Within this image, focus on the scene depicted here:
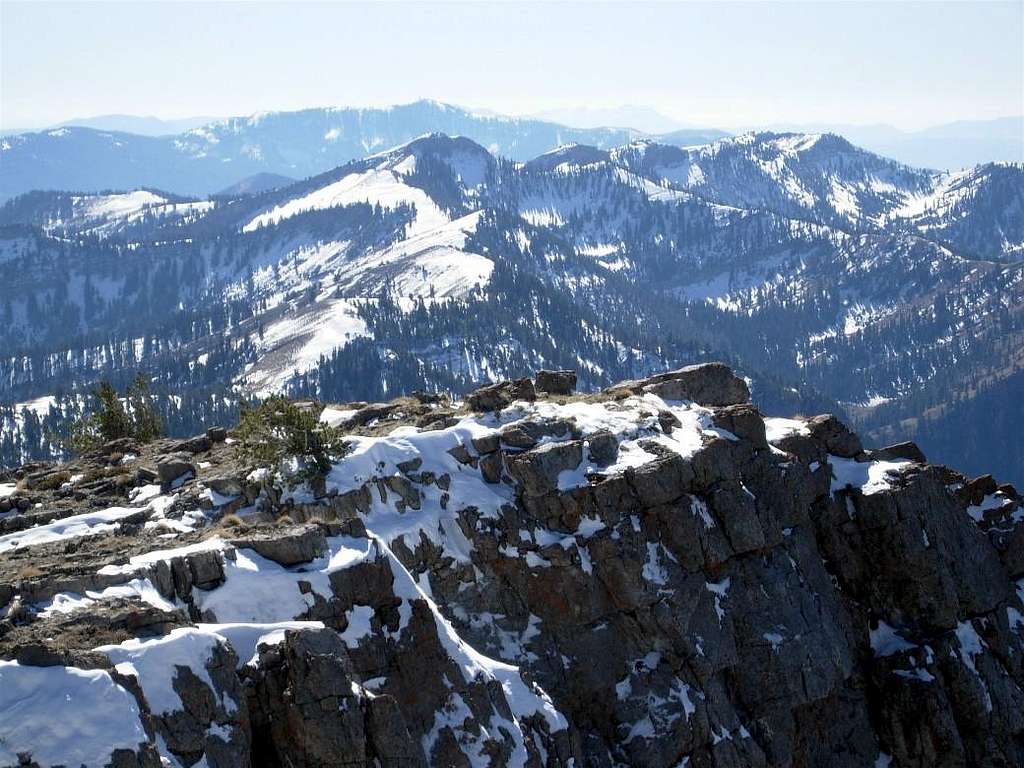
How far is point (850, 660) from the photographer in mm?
69125

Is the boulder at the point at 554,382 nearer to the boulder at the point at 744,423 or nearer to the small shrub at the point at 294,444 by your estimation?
the boulder at the point at 744,423

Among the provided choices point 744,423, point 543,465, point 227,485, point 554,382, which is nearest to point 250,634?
point 227,485

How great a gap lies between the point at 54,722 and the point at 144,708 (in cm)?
306

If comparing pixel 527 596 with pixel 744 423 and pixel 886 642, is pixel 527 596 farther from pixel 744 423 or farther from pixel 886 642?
pixel 886 642

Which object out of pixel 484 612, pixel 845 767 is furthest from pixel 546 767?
pixel 845 767

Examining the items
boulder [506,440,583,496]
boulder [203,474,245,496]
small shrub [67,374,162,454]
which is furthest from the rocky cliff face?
small shrub [67,374,162,454]

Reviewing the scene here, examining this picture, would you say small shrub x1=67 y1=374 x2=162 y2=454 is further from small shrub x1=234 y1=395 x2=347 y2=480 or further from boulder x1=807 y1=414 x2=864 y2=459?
boulder x1=807 y1=414 x2=864 y2=459

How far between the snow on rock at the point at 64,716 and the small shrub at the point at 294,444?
2502 centimetres

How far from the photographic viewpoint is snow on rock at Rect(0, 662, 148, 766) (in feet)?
113

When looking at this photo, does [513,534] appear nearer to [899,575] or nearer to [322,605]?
[322,605]

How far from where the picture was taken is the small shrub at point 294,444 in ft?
202

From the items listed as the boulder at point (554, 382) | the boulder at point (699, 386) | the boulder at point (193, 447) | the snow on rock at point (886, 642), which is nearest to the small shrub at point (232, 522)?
the boulder at point (193, 447)

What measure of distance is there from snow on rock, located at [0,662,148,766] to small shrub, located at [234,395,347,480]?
25023 millimetres

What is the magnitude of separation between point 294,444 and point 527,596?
53.4ft
